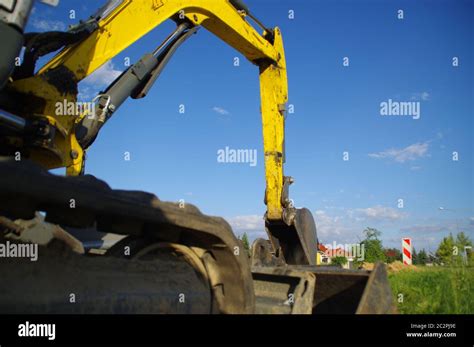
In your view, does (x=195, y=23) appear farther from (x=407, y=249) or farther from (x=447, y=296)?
(x=407, y=249)

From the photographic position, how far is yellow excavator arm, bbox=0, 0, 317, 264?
4.07 metres

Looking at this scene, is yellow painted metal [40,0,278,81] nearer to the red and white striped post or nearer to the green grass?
the green grass

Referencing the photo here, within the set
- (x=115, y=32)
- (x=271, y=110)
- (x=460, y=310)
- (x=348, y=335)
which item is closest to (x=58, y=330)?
(x=348, y=335)

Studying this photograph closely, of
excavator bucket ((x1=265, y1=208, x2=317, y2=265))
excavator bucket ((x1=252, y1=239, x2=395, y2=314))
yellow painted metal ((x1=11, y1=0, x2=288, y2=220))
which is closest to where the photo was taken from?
excavator bucket ((x1=252, y1=239, x2=395, y2=314))

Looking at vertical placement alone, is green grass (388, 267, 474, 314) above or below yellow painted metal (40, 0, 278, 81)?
below

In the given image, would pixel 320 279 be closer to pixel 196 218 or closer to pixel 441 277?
pixel 196 218

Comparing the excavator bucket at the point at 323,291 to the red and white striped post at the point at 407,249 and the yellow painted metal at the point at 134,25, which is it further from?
the red and white striped post at the point at 407,249

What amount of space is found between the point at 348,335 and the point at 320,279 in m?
1.01

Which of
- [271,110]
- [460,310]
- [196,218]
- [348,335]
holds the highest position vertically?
[271,110]

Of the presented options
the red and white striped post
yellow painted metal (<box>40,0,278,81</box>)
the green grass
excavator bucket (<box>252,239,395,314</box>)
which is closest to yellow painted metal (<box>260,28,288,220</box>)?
yellow painted metal (<box>40,0,278,81</box>)

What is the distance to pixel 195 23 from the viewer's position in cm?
607

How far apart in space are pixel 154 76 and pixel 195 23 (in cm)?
97

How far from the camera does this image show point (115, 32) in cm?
475

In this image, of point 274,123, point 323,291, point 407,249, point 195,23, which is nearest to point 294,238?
point 274,123
